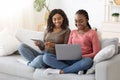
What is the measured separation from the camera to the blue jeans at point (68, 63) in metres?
2.71

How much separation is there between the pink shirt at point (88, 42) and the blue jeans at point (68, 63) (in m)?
0.13

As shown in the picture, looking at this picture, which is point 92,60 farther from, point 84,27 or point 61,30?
point 61,30

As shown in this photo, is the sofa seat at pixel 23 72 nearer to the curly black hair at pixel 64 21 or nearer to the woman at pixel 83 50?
the woman at pixel 83 50

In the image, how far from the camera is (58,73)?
9.13ft

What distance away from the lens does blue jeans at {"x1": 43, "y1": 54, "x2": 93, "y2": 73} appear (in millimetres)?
2715

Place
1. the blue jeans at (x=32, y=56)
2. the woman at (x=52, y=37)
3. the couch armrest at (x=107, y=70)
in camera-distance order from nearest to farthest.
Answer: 1. the couch armrest at (x=107, y=70)
2. the blue jeans at (x=32, y=56)
3. the woman at (x=52, y=37)

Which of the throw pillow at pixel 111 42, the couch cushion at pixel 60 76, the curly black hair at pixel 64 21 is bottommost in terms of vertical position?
the couch cushion at pixel 60 76

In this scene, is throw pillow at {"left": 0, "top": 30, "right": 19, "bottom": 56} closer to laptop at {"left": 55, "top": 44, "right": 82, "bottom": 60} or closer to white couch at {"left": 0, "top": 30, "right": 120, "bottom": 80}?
white couch at {"left": 0, "top": 30, "right": 120, "bottom": 80}

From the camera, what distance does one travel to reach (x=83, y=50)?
2955 mm

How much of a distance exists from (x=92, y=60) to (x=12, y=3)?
274cm

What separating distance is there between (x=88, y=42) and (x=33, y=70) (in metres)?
0.70

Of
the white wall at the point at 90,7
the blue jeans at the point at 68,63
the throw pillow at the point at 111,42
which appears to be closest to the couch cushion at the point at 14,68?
the blue jeans at the point at 68,63

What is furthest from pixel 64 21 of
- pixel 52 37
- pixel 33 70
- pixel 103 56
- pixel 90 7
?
pixel 90 7

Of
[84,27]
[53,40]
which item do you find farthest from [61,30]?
[84,27]
